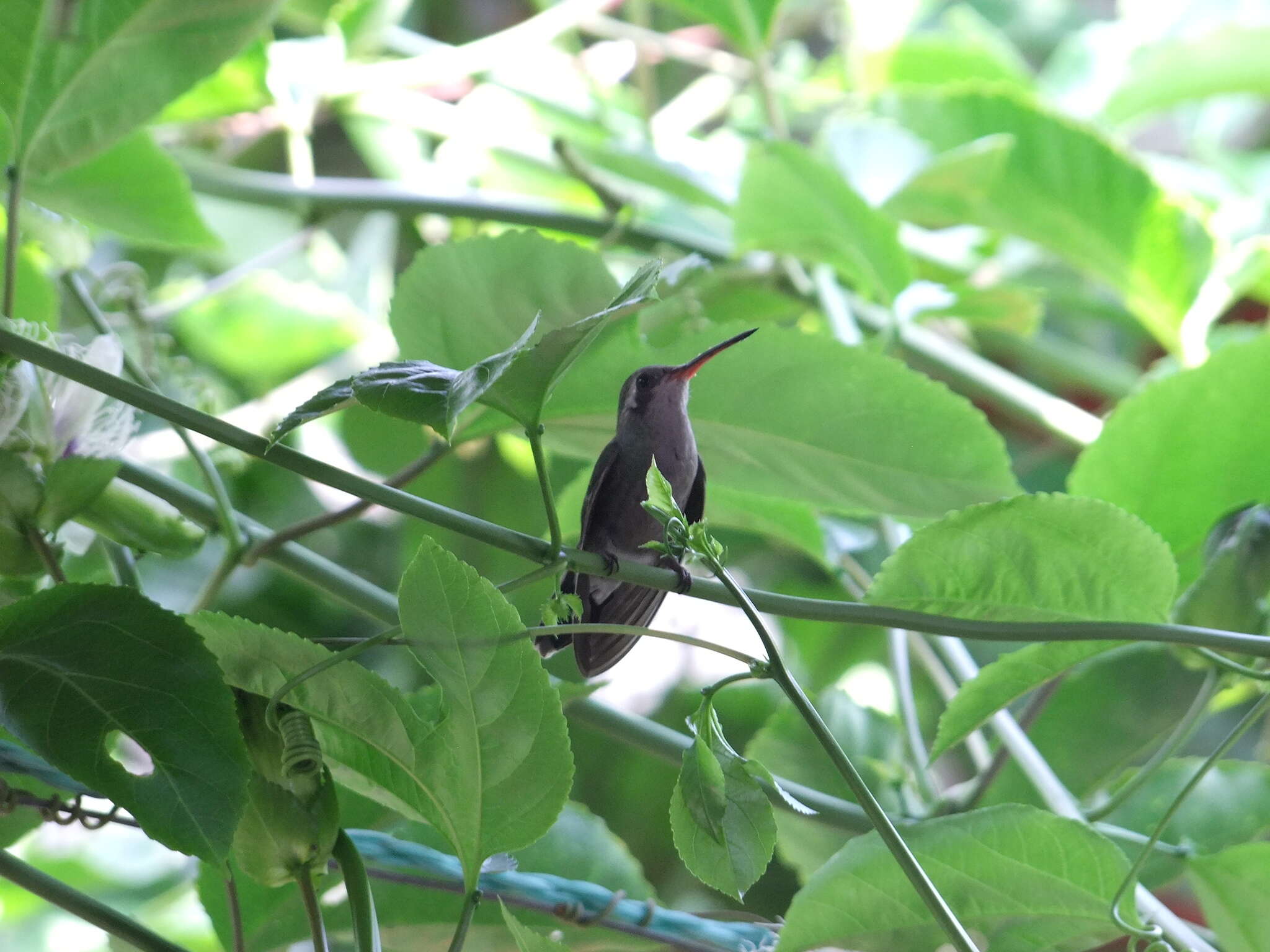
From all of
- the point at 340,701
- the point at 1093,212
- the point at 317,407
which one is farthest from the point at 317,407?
the point at 1093,212

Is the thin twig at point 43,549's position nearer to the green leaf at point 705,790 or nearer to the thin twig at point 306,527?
the thin twig at point 306,527

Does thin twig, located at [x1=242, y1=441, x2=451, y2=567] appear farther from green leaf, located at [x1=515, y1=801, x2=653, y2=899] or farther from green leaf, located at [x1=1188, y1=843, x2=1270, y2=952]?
green leaf, located at [x1=1188, y1=843, x2=1270, y2=952]

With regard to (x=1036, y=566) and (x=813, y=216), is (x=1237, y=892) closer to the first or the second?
(x=1036, y=566)

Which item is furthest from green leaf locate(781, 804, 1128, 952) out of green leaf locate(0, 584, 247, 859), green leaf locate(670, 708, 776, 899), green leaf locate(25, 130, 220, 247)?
green leaf locate(25, 130, 220, 247)

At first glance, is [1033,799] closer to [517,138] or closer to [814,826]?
[814,826]

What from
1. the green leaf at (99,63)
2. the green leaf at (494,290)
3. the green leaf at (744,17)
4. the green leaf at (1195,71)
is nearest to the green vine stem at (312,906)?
the green leaf at (494,290)
